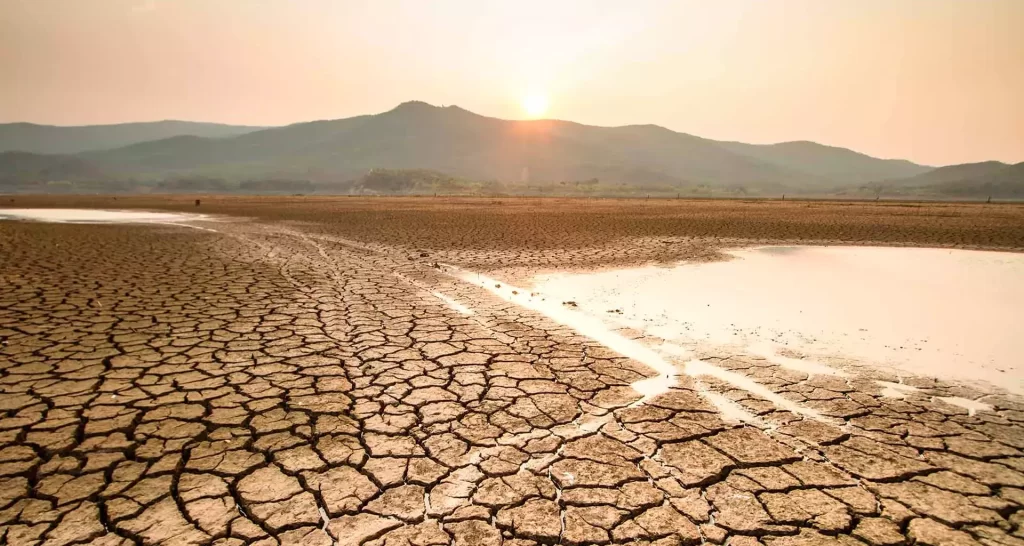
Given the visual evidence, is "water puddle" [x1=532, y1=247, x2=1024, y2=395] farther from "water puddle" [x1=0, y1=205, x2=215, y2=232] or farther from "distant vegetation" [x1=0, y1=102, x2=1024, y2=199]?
"distant vegetation" [x1=0, y1=102, x2=1024, y2=199]

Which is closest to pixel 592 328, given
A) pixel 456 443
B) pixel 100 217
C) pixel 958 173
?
pixel 456 443

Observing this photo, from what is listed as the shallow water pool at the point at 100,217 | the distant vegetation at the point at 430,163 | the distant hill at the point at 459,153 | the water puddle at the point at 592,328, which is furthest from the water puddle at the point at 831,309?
the distant hill at the point at 459,153

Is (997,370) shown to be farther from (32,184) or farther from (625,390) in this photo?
(32,184)

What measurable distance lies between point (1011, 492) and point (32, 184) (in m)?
156

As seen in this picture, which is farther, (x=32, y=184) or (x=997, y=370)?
(x=32, y=184)

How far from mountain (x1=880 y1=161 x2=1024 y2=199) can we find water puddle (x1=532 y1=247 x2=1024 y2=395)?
9771 centimetres

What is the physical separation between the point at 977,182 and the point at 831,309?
130m

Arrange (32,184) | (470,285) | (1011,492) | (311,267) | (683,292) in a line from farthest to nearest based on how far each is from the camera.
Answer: (32,184) < (311,267) < (470,285) < (683,292) < (1011,492)

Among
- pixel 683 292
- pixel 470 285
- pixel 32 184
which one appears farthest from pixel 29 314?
pixel 32 184

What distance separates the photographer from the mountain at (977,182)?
265ft

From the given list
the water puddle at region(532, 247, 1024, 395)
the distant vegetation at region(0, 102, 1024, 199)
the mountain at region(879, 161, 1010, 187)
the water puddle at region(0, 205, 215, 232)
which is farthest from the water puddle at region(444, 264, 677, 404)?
the mountain at region(879, 161, 1010, 187)

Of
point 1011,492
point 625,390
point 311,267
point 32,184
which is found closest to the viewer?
point 1011,492

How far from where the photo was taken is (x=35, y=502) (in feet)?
7.01

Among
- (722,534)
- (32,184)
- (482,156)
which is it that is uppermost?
(482,156)
